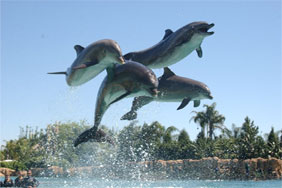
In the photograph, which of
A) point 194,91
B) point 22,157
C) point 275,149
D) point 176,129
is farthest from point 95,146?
point 194,91

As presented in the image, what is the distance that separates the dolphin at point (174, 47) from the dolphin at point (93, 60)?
84 centimetres

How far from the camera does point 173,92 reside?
770 cm

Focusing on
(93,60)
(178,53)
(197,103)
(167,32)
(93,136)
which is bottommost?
(93,136)

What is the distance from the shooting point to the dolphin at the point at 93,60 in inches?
246

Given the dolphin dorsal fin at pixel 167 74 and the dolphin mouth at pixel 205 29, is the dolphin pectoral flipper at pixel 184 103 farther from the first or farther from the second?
the dolphin mouth at pixel 205 29

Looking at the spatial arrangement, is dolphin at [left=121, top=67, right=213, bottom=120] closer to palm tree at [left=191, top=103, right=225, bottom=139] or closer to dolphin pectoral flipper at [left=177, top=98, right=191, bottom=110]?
dolphin pectoral flipper at [left=177, top=98, right=191, bottom=110]

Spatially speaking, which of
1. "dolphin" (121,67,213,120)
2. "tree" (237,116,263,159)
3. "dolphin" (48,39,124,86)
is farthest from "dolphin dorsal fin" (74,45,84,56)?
"tree" (237,116,263,159)

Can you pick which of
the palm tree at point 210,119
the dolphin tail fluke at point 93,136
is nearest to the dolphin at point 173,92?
the dolphin tail fluke at point 93,136

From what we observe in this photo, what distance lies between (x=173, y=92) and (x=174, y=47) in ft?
3.71

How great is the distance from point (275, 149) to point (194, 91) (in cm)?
1905

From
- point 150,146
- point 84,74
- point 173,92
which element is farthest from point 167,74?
point 150,146

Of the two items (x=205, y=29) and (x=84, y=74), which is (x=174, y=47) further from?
(x=84, y=74)

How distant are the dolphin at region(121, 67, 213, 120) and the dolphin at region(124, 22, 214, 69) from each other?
56 cm

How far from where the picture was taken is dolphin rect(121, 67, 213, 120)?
7648 mm
